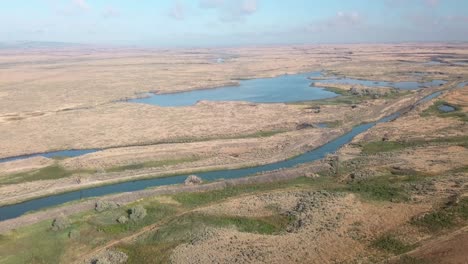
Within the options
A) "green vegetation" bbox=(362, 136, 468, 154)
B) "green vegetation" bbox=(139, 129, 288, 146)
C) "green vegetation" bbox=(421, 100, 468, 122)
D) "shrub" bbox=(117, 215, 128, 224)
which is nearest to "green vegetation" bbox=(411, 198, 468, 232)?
"green vegetation" bbox=(362, 136, 468, 154)

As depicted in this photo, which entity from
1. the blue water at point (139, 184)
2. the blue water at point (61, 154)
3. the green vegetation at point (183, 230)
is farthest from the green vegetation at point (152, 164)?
the green vegetation at point (183, 230)

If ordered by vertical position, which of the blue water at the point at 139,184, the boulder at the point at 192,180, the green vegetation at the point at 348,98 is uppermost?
the green vegetation at the point at 348,98

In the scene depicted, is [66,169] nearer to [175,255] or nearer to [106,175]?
[106,175]

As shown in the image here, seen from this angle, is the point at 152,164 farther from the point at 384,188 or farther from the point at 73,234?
the point at 384,188

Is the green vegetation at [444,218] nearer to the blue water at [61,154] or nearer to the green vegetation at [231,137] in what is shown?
the green vegetation at [231,137]

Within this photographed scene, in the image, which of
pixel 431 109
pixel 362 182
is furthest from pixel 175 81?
pixel 362 182

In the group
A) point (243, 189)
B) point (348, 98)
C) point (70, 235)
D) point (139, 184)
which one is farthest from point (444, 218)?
point (348, 98)

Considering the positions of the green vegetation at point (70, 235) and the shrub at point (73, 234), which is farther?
the shrub at point (73, 234)

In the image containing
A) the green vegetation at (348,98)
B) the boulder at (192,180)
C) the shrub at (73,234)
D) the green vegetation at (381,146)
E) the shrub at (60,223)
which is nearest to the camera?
the shrub at (73,234)

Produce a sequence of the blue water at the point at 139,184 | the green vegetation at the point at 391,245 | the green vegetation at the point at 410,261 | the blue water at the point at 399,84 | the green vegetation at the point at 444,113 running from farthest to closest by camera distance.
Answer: the blue water at the point at 399,84 → the green vegetation at the point at 444,113 → the blue water at the point at 139,184 → the green vegetation at the point at 391,245 → the green vegetation at the point at 410,261
